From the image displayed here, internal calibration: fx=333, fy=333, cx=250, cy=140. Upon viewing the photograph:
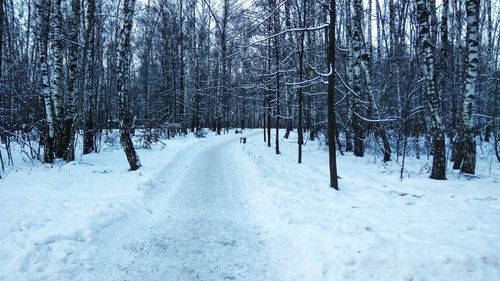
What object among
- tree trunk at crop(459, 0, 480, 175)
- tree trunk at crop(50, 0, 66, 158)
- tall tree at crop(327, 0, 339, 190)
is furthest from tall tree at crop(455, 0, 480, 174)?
tree trunk at crop(50, 0, 66, 158)

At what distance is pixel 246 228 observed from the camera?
264 inches

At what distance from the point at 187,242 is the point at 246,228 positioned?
131 centimetres

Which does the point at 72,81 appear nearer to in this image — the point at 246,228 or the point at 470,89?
the point at 246,228

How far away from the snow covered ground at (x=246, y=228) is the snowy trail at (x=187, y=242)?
2 centimetres

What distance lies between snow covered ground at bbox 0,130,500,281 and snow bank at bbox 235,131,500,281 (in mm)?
20

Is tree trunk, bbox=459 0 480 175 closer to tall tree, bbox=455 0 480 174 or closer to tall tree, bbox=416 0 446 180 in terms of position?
tall tree, bbox=455 0 480 174

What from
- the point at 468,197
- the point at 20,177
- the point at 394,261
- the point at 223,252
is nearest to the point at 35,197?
the point at 20,177

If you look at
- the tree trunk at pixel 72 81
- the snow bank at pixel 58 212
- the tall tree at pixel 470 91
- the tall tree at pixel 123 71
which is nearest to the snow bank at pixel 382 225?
the tall tree at pixel 470 91

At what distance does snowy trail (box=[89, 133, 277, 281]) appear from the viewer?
484 cm

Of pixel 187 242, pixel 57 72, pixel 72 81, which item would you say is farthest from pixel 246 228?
pixel 72 81

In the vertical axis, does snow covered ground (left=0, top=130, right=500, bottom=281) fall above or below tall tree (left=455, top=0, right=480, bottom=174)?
below

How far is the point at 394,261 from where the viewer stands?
15.0 ft

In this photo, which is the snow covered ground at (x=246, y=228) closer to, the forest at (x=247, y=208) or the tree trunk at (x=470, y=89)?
the forest at (x=247, y=208)

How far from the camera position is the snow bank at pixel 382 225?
451 centimetres
